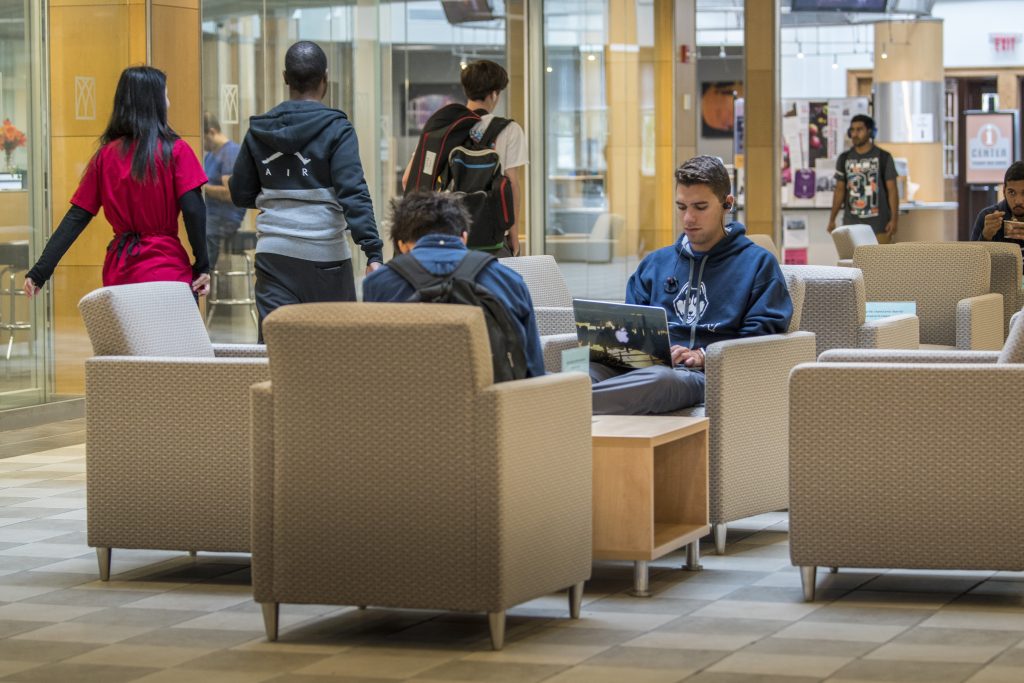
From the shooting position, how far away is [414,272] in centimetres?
428

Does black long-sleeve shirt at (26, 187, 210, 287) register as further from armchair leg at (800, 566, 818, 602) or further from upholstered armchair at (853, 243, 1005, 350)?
upholstered armchair at (853, 243, 1005, 350)

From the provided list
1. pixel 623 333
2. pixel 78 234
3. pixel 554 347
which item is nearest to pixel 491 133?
pixel 554 347

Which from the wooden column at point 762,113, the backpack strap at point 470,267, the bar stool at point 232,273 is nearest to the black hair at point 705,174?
the backpack strap at point 470,267

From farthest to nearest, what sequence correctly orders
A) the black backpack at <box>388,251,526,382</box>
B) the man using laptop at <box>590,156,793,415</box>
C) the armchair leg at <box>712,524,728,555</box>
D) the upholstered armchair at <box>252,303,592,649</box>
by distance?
the man using laptop at <box>590,156,793,415</box>
the armchair leg at <box>712,524,728,555</box>
the black backpack at <box>388,251,526,382</box>
the upholstered armchair at <box>252,303,592,649</box>

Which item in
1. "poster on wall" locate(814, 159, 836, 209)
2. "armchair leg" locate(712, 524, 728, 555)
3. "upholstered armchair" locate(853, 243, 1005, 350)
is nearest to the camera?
"armchair leg" locate(712, 524, 728, 555)

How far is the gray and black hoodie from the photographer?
5812mm

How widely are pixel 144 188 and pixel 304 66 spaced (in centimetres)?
69

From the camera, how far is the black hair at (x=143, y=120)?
580 centimetres

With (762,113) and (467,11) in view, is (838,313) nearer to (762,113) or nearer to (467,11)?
(467,11)

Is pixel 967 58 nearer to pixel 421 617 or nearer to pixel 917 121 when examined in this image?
pixel 917 121

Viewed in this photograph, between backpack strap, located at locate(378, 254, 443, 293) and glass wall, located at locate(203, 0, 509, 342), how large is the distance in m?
6.40

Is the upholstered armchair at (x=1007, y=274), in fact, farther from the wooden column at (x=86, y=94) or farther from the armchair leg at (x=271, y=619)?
the armchair leg at (x=271, y=619)

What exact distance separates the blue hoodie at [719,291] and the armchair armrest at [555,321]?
2.87ft

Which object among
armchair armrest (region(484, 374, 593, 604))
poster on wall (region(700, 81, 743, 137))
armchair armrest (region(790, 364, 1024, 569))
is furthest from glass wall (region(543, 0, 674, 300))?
poster on wall (region(700, 81, 743, 137))
